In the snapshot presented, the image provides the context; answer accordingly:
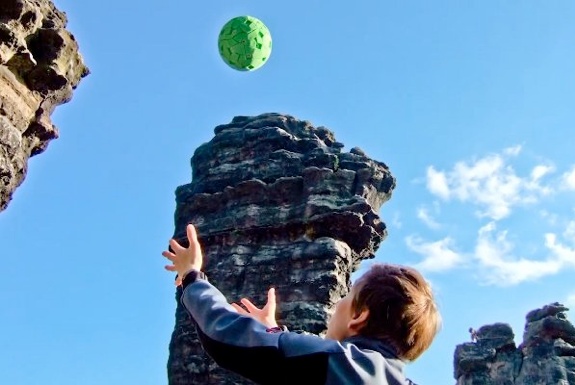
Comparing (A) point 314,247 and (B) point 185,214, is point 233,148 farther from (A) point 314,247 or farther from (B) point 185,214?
(A) point 314,247

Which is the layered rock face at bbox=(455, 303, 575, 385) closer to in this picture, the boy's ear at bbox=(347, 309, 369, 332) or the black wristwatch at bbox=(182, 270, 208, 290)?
the boy's ear at bbox=(347, 309, 369, 332)

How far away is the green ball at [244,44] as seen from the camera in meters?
10.2

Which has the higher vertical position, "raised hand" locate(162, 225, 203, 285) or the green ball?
the green ball

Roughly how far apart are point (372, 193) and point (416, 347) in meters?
12.7

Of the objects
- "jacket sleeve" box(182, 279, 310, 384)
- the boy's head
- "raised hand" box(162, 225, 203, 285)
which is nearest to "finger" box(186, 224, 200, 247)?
"raised hand" box(162, 225, 203, 285)

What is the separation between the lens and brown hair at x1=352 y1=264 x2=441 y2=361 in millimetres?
2414

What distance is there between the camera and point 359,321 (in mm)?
2453

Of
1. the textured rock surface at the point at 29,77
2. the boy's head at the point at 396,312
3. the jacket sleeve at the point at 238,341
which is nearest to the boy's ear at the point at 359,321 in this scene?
the boy's head at the point at 396,312

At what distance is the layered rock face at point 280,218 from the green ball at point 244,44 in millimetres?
4736

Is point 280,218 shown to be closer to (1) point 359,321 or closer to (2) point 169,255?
(2) point 169,255

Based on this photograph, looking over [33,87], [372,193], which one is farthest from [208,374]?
[33,87]

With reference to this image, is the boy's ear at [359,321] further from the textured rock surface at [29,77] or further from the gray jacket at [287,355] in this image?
the textured rock surface at [29,77]

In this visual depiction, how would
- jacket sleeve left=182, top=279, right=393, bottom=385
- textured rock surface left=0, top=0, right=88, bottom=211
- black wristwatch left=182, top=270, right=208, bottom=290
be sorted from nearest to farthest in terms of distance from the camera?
jacket sleeve left=182, top=279, right=393, bottom=385 < black wristwatch left=182, top=270, right=208, bottom=290 < textured rock surface left=0, top=0, right=88, bottom=211

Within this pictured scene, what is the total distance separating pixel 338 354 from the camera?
2.20m
